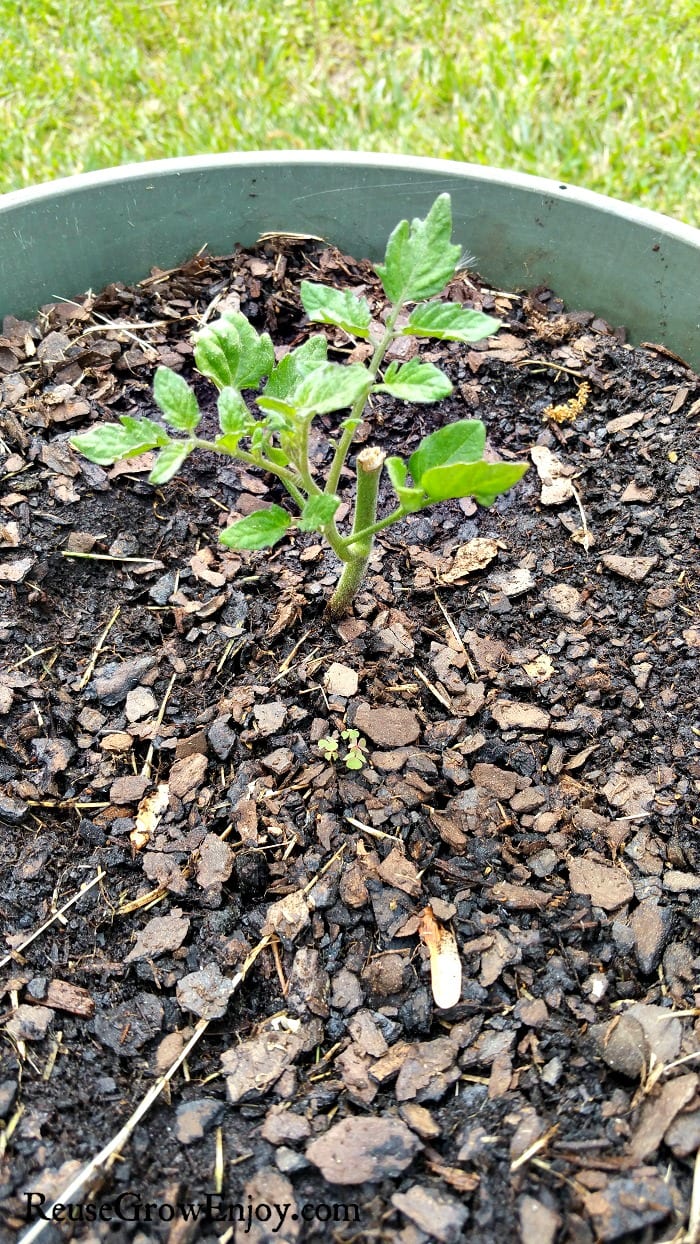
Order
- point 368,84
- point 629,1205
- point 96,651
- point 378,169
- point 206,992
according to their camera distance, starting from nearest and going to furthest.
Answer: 1. point 629,1205
2. point 206,992
3. point 96,651
4. point 378,169
5. point 368,84

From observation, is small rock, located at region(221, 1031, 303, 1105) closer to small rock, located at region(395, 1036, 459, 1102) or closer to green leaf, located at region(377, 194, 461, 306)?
small rock, located at region(395, 1036, 459, 1102)

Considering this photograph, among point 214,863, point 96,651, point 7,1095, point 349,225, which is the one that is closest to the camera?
point 7,1095

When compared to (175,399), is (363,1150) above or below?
below

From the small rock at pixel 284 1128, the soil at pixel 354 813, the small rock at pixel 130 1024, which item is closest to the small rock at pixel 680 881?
the soil at pixel 354 813

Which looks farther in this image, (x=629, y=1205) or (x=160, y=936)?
(x=160, y=936)

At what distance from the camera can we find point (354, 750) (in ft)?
4.25

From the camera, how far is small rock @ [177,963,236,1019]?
111 centimetres

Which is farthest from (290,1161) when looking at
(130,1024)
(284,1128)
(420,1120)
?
(130,1024)

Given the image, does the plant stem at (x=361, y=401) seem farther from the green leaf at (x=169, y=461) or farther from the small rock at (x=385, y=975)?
the small rock at (x=385, y=975)

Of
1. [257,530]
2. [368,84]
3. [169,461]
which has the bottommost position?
[257,530]

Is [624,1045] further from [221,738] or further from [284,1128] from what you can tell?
[221,738]

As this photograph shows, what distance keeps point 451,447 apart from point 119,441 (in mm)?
360

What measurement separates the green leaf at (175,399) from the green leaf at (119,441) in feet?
0.12

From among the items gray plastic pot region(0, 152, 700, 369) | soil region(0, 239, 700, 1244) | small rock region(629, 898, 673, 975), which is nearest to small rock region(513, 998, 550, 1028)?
soil region(0, 239, 700, 1244)
